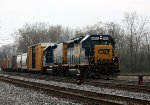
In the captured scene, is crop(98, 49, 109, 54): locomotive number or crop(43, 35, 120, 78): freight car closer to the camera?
crop(43, 35, 120, 78): freight car

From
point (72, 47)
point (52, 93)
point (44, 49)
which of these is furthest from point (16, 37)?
point (52, 93)

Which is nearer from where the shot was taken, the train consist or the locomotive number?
the train consist

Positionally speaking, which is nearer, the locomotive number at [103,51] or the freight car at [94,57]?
the freight car at [94,57]

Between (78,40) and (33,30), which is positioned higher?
(33,30)

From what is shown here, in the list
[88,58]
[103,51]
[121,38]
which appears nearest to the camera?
[88,58]

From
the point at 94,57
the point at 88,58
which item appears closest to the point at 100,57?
the point at 94,57

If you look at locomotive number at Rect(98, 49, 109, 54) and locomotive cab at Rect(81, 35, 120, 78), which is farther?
locomotive number at Rect(98, 49, 109, 54)

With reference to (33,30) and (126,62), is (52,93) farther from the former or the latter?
(33,30)

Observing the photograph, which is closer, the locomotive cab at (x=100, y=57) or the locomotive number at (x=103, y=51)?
the locomotive cab at (x=100, y=57)

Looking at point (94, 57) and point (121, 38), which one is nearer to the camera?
point (94, 57)

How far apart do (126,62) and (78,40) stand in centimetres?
2359

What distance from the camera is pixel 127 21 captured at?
6981 centimetres

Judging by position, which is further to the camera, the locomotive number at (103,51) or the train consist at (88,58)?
the locomotive number at (103,51)

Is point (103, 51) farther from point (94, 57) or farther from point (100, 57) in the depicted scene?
point (94, 57)
